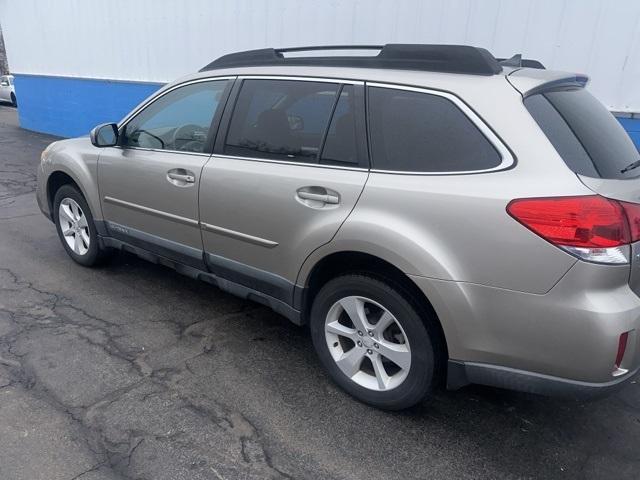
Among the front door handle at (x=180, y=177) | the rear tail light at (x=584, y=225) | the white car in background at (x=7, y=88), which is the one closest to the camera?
the rear tail light at (x=584, y=225)

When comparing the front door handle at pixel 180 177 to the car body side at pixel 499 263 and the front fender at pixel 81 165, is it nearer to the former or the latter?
the front fender at pixel 81 165

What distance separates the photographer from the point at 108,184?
13.6ft

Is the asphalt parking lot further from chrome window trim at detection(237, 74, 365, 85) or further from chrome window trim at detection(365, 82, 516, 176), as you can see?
chrome window trim at detection(237, 74, 365, 85)

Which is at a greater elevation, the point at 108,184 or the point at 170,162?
the point at 170,162

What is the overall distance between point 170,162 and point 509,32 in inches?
148

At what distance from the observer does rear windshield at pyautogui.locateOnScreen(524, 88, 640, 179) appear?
2.31m

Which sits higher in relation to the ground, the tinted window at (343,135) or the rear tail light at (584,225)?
the tinted window at (343,135)

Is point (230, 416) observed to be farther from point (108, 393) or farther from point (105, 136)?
point (105, 136)

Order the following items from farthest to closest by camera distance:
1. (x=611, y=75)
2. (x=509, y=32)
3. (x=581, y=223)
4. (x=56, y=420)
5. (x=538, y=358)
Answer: (x=509, y=32) → (x=611, y=75) → (x=56, y=420) → (x=538, y=358) → (x=581, y=223)

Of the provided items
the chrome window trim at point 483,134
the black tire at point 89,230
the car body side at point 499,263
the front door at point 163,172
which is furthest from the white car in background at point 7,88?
→ the car body side at point 499,263

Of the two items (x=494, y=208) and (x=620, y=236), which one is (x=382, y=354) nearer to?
(x=494, y=208)

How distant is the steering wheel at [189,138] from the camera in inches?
139

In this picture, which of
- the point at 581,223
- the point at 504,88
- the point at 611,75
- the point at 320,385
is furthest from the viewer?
the point at 611,75

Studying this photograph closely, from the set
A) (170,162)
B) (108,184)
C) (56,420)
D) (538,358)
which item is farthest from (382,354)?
(108,184)
